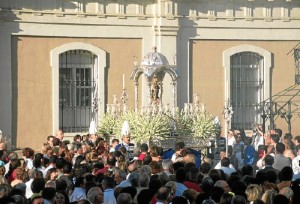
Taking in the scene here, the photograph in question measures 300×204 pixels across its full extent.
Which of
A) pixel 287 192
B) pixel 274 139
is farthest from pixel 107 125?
pixel 287 192

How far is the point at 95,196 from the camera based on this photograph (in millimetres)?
13812

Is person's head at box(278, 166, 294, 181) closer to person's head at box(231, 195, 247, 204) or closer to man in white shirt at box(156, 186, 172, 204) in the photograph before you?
man in white shirt at box(156, 186, 172, 204)

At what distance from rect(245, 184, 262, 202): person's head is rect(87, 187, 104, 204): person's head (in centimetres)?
194

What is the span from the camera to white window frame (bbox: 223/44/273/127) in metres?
31.5

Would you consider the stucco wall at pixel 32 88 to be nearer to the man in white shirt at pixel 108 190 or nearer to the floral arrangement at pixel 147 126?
the floral arrangement at pixel 147 126

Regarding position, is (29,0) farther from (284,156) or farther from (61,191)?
(61,191)

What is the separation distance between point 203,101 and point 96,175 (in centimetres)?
1520

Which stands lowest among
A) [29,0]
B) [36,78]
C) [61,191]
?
[61,191]

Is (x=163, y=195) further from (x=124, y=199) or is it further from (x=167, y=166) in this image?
(x=167, y=166)

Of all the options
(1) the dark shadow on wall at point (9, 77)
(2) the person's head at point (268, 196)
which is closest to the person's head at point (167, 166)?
(2) the person's head at point (268, 196)

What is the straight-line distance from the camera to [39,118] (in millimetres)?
29234

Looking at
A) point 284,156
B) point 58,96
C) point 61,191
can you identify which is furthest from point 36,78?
point 61,191

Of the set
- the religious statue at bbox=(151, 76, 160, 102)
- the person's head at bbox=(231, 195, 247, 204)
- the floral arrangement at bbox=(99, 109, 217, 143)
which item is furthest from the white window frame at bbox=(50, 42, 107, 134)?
the person's head at bbox=(231, 195, 247, 204)

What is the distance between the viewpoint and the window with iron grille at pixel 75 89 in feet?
98.0
